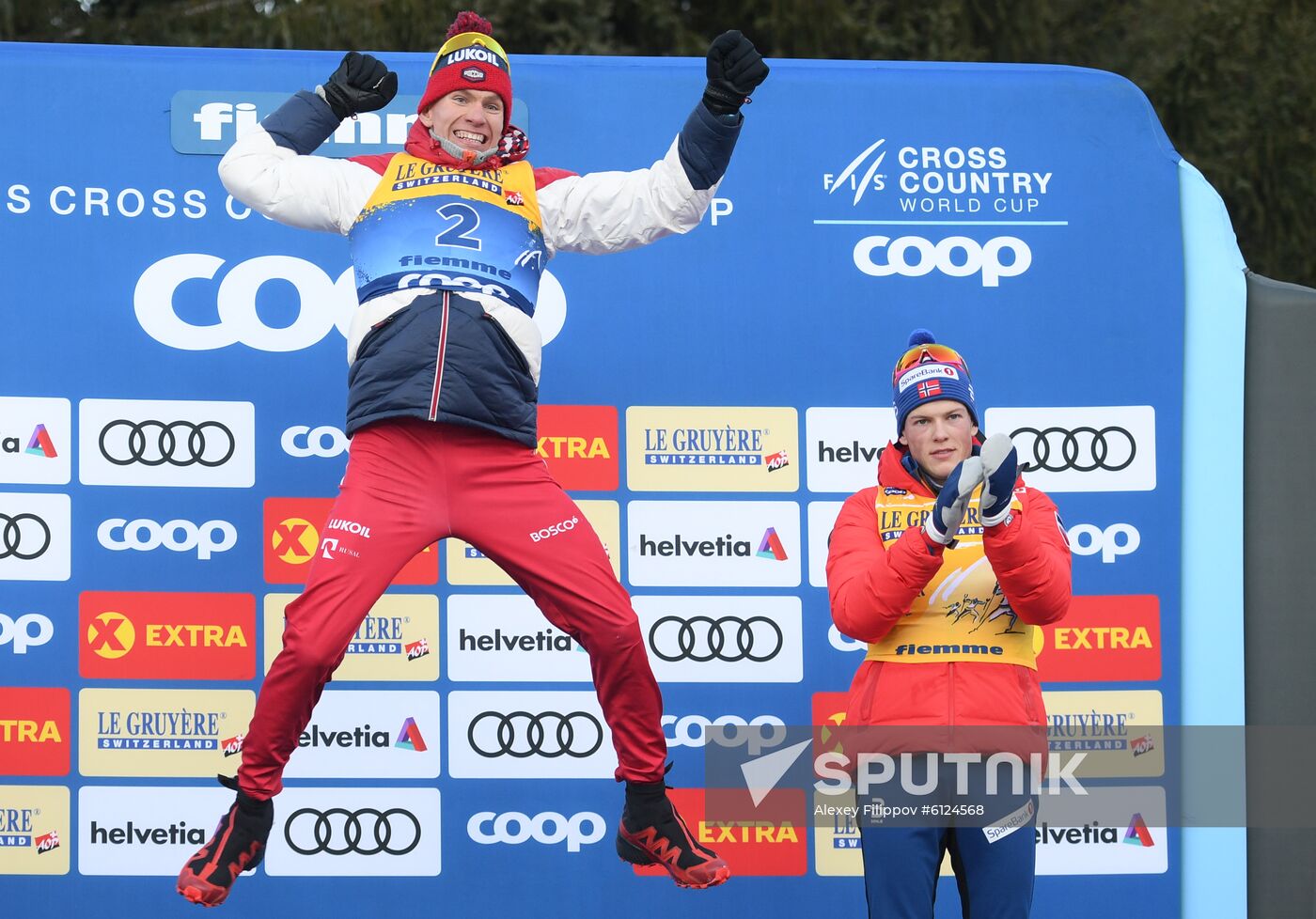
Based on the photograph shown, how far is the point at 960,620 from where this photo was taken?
3.05 m

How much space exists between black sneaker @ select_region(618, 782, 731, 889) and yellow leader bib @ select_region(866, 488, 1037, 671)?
1.86 ft

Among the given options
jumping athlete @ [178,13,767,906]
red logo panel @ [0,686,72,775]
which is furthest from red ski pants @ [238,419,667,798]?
red logo panel @ [0,686,72,775]

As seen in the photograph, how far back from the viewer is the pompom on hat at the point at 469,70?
3172 mm

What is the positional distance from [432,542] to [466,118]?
3.12 ft

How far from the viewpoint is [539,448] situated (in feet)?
13.3

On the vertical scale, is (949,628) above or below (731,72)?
below

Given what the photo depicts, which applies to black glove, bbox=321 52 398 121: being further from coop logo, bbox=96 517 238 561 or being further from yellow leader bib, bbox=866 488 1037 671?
yellow leader bib, bbox=866 488 1037 671

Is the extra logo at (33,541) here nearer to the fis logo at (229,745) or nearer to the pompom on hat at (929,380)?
the fis logo at (229,745)

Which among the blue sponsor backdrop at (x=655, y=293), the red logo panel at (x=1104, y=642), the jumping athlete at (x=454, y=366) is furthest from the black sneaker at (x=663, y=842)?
the red logo panel at (x=1104, y=642)

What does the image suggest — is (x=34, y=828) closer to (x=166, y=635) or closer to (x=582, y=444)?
(x=166, y=635)

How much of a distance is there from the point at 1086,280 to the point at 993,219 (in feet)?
1.07

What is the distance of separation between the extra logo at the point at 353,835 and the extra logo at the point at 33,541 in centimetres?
91

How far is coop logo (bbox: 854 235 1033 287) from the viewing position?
414 centimetres

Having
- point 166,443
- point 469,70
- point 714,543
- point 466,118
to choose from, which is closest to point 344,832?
point 166,443
